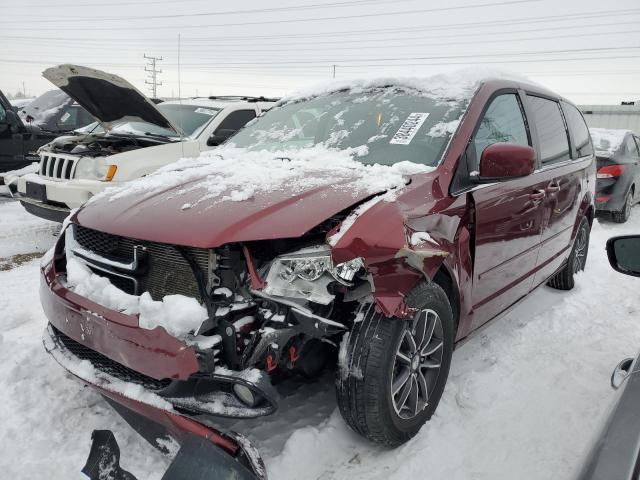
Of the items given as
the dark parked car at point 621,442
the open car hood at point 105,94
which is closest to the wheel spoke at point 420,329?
the dark parked car at point 621,442

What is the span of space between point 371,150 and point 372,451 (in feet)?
5.20

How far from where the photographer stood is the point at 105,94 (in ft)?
17.0

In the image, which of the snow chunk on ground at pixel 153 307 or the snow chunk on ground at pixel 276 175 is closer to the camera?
the snow chunk on ground at pixel 153 307

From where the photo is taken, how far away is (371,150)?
9.22 ft

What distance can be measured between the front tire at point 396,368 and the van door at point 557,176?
150cm

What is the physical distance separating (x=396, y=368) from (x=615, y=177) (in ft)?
25.3

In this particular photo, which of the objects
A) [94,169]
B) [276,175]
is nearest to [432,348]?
[276,175]

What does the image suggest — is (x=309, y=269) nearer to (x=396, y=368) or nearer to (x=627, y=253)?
(x=396, y=368)

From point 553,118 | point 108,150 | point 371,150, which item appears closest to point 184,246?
point 371,150

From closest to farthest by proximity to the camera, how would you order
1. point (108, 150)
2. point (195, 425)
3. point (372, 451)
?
point (195, 425), point (372, 451), point (108, 150)

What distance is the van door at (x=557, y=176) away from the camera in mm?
3471

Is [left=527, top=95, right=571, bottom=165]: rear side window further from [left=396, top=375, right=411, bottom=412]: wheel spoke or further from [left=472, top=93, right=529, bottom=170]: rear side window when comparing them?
[left=396, top=375, right=411, bottom=412]: wheel spoke

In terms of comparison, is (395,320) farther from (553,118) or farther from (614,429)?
(553,118)

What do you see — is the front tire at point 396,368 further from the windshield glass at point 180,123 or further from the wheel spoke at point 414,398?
the windshield glass at point 180,123
